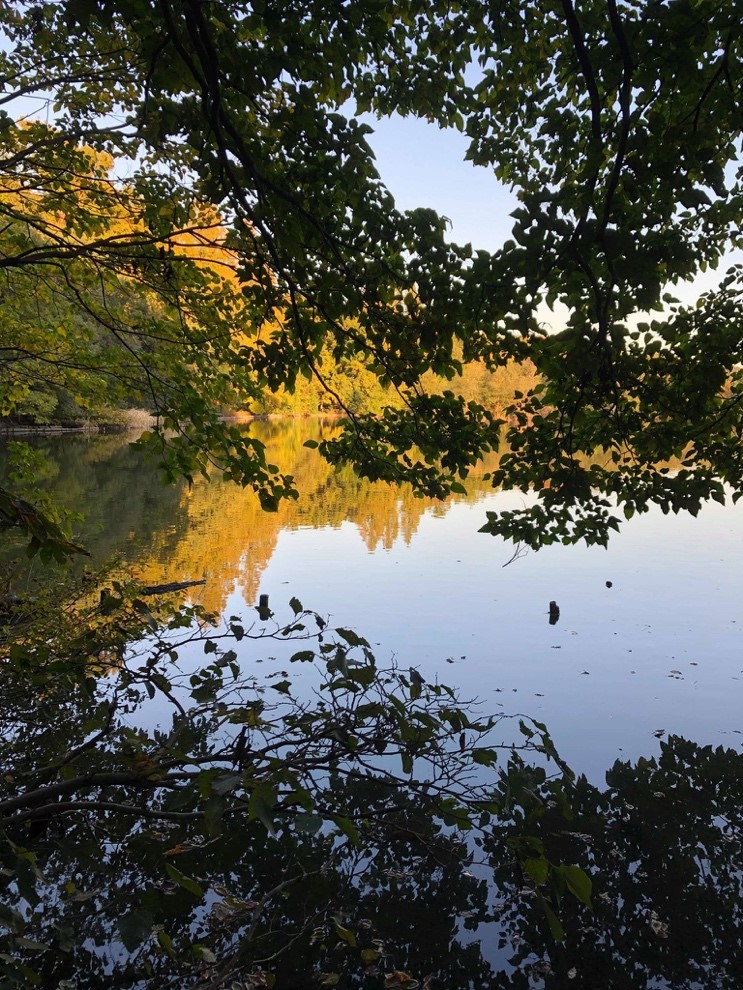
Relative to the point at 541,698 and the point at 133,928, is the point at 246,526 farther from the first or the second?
the point at 133,928

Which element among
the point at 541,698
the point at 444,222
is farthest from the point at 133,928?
the point at 541,698

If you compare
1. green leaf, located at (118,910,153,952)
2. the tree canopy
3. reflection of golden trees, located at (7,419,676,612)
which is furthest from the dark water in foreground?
the tree canopy

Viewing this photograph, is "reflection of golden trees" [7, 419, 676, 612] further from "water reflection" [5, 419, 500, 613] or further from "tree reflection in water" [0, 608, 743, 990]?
"tree reflection in water" [0, 608, 743, 990]

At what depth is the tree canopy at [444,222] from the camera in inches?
124

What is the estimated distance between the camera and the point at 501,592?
555 inches

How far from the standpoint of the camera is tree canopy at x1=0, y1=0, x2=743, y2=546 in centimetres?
316

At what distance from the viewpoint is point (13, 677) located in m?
7.21

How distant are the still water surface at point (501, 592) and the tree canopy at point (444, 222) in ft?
13.6

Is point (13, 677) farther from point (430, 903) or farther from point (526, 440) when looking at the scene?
point (526, 440)

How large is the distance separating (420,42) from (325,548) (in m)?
14.0

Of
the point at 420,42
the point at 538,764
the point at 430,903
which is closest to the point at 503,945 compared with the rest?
the point at 430,903

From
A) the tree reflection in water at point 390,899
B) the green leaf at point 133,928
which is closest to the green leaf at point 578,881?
the green leaf at point 133,928

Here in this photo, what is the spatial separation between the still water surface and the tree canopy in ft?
13.6

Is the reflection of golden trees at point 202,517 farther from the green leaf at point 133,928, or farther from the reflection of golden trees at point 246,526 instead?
the green leaf at point 133,928
